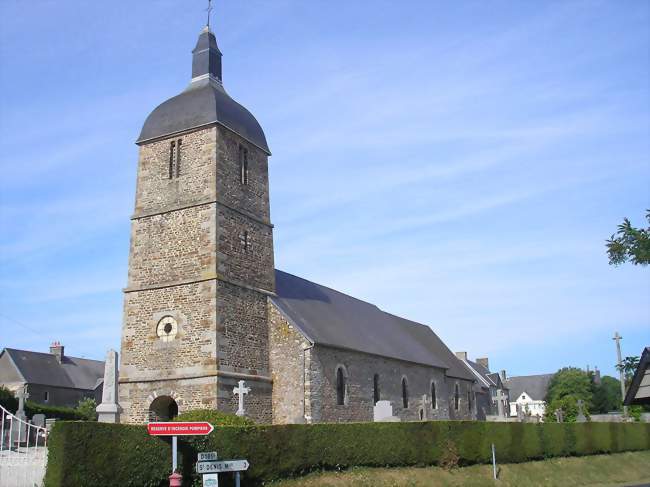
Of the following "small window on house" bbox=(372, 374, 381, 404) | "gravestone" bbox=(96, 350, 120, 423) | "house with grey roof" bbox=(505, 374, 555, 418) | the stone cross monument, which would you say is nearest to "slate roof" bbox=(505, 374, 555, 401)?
"house with grey roof" bbox=(505, 374, 555, 418)

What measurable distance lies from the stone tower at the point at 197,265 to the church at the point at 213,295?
0.04 metres

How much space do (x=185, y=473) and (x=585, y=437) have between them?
20459 millimetres

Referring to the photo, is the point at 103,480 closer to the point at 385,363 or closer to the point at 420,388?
the point at 385,363

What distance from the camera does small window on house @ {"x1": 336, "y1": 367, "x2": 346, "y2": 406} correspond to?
26531 mm

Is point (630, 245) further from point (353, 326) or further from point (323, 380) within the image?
point (353, 326)

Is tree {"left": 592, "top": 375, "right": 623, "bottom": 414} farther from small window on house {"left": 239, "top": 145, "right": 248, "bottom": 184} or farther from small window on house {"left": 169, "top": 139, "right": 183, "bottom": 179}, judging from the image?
small window on house {"left": 169, "top": 139, "right": 183, "bottom": 179}

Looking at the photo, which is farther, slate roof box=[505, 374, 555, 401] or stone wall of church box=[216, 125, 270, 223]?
slate roof box=[505, 374, 555, 401]

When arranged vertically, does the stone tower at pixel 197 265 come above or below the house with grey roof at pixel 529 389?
above

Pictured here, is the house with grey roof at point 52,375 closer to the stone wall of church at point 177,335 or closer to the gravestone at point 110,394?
the stone wall of church at point 177,335

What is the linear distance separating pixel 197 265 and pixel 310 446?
8.47 meters

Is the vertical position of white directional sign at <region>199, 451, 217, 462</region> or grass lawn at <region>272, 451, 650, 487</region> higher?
white directional sign at <region>199, 451, 217, 462</region>

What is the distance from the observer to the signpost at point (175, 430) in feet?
40.6

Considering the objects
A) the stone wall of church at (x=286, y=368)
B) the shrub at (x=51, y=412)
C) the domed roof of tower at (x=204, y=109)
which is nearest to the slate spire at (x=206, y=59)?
the domed roof of tower at (x=204, y=109)

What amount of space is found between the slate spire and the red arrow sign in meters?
17.8
